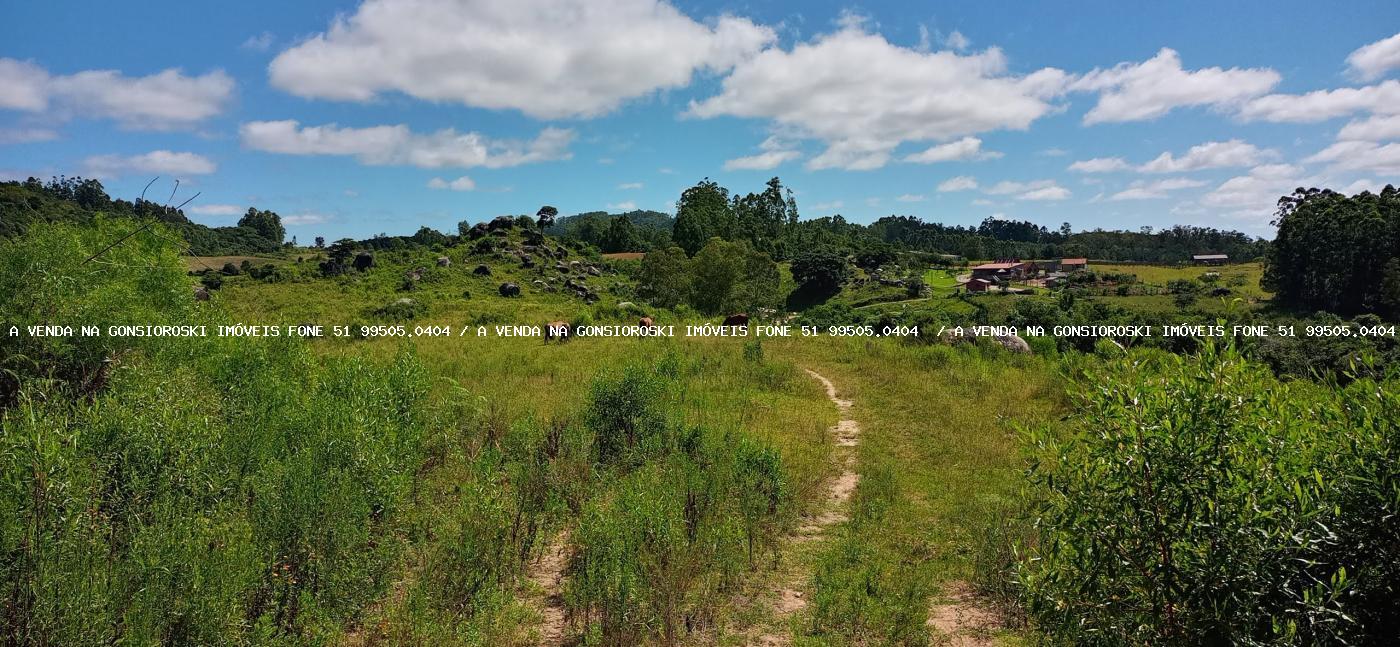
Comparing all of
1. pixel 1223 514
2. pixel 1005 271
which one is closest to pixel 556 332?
pixel 1223 514

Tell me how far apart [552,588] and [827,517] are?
353 cm

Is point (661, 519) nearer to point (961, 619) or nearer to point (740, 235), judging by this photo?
point (961, 619)

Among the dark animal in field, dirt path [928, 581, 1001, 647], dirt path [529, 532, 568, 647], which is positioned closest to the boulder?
dirt path [928, 581, 1001, 647]

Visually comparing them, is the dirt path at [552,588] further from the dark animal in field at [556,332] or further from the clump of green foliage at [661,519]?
the dark animal in field at [556,332]

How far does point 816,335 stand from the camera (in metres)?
22.6

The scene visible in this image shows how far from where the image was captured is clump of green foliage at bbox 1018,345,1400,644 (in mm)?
2381

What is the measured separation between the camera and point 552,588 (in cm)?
577

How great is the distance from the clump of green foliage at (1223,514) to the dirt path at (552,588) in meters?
3.63

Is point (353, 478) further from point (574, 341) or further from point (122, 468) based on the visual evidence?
point (574, 341)

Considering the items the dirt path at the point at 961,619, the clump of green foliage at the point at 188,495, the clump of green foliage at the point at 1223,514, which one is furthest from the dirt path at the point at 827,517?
the clump of green foliage at the point at 188,495

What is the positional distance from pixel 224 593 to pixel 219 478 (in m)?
1.55

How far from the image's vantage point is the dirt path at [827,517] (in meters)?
5.42

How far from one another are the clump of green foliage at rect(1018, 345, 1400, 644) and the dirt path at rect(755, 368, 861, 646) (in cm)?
286

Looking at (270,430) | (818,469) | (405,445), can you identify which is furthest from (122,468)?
(818,469)
